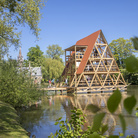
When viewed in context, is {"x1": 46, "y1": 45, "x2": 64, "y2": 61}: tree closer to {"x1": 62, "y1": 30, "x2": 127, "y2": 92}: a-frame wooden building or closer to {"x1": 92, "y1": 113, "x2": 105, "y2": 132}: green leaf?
{"x1": 62, "y1": 30, "x2": 127, "y2": 92}: a-frame wooden building

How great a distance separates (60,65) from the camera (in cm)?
3838

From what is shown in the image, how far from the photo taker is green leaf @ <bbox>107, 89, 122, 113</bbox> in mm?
337

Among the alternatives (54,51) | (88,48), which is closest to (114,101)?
(88,48)

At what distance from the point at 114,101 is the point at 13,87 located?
1167 centimetres

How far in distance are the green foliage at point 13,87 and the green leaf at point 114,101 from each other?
11364mm

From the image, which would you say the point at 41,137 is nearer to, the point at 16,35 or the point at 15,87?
the point at 15,87

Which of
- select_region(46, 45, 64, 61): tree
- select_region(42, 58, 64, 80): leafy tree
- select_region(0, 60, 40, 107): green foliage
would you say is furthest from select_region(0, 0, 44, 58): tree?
select_region(46, 45, 64, 61): tree

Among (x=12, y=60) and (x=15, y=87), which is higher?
(x=12, y=60)

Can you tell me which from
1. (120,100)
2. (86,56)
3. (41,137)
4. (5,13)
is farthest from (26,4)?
(86,56)

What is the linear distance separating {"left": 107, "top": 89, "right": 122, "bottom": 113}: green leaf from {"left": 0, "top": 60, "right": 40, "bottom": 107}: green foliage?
11.4 m

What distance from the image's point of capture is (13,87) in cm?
1152

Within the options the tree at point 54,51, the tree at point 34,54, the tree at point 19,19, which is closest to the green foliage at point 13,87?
the tree at point 19,19

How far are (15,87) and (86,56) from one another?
46.8 feet

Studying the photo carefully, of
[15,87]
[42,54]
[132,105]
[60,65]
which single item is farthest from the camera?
[42,54]
